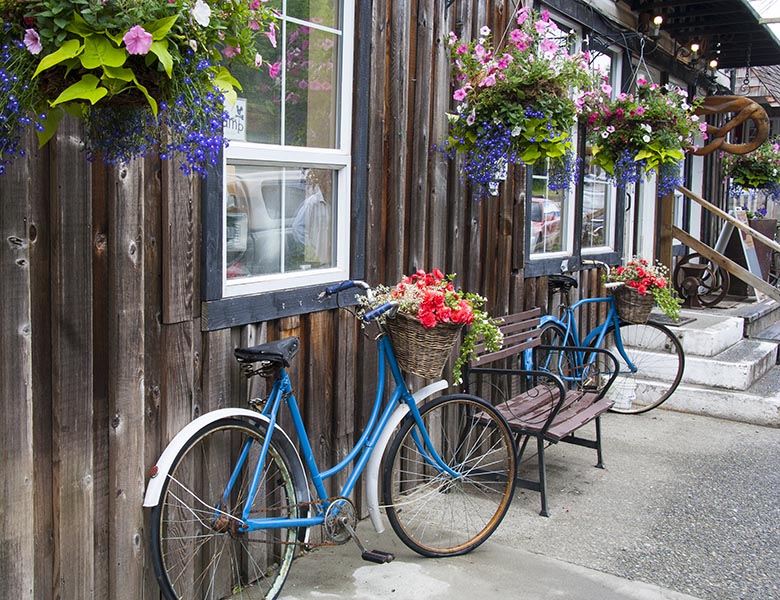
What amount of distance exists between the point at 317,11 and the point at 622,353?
12.1ft

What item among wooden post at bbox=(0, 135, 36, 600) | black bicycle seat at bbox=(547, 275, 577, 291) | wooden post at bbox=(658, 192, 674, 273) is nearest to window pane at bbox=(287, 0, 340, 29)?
wooden post at bbox=(0, 135, 36, 600)

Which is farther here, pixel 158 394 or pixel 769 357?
pixel 769 357

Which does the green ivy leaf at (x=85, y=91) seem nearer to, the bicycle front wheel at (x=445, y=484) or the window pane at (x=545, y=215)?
the bicycle front wheel at (x=445, y=484)

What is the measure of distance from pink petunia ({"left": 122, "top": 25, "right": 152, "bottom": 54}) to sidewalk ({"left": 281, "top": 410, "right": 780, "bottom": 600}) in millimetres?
2343

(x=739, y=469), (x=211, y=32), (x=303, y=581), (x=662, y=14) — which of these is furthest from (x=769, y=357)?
(x=211, y=32)

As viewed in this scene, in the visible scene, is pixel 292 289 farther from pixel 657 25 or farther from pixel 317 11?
pixel 657 25

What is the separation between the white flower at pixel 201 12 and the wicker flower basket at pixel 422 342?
1691 mm

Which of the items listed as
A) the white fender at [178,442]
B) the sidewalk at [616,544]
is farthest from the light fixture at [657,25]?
the white fender at [178,442]

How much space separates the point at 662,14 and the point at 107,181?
22.9 feet

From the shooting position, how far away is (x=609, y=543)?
4219 millimetres

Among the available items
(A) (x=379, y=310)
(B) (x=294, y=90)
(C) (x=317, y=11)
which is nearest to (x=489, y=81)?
(C) (x=317, y=11)

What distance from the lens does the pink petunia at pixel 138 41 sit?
78.2 inches

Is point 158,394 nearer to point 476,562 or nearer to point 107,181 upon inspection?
point 107,181

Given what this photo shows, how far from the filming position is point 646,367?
7391 mm
